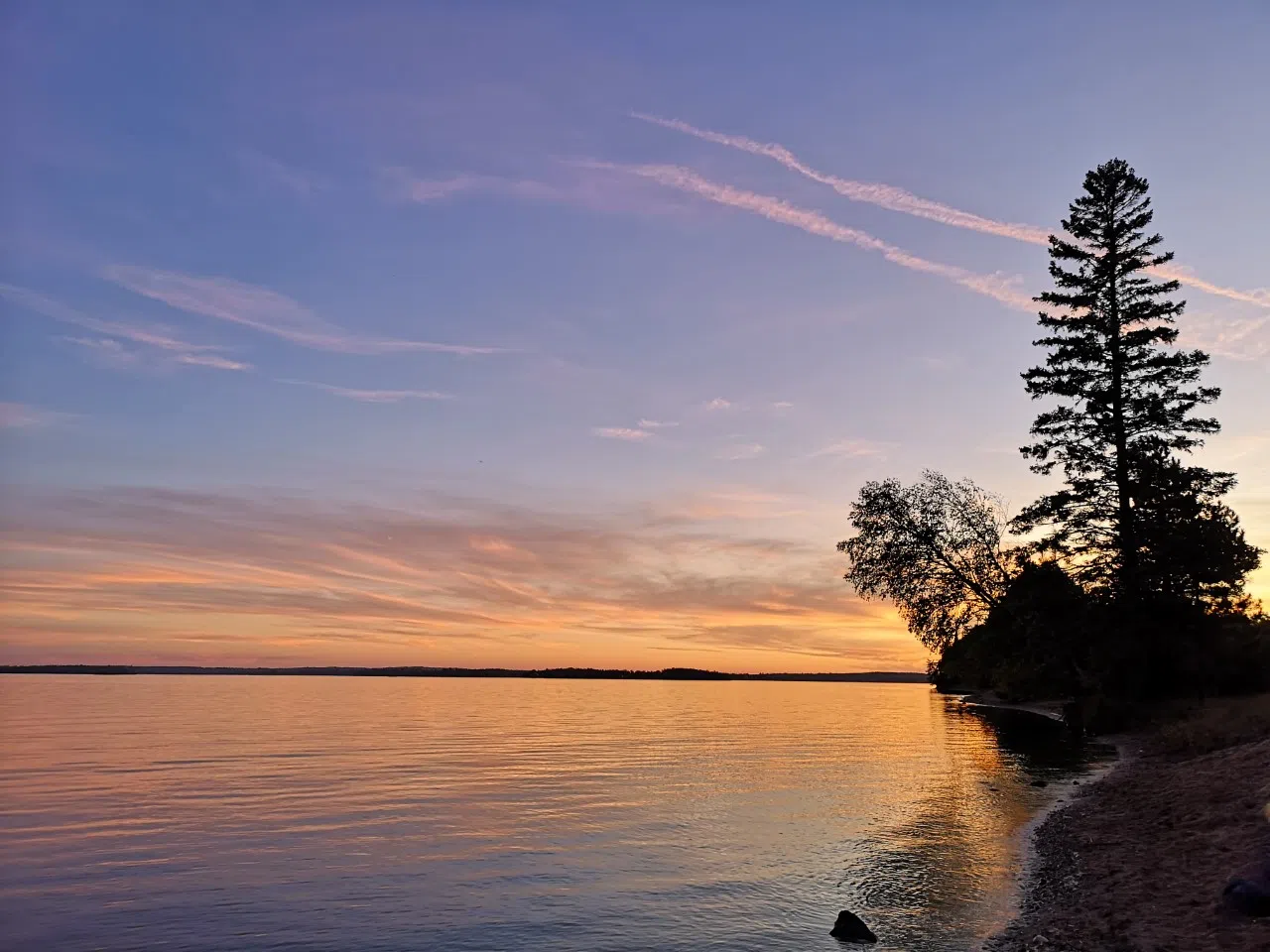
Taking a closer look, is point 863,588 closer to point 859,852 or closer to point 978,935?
point 859,852

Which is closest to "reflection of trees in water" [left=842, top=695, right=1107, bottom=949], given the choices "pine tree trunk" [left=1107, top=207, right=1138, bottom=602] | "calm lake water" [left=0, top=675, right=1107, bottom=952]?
"calm lake water" [left=0, top=675, right=1107, bottom=952]

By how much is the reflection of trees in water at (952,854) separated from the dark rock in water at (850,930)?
510mm

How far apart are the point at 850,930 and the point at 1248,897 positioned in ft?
22.1

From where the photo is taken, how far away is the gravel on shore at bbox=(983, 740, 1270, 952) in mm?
14227

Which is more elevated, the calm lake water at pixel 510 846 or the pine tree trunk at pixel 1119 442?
the pine tree trunk at pixel 1119 442

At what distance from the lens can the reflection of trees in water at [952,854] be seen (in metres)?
17.3

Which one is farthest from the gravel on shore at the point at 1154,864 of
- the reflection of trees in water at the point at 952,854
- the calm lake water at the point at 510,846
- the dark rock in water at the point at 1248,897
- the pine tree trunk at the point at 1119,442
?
the pine tree trunk at the point at 1119,442

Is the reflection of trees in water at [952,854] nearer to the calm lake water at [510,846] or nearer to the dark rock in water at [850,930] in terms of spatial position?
the calm lake water at [510,846]

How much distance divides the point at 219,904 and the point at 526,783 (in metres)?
21.3

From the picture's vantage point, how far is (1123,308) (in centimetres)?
5341

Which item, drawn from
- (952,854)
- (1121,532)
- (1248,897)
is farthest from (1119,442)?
(1248,897)

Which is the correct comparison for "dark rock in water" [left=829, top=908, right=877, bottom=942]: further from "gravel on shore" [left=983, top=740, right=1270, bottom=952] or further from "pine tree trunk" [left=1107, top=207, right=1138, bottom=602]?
"pine tree trunk" [left=1107, top=207, right=1138, bottom=602]

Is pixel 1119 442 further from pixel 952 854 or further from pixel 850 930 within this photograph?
pixel 850 930

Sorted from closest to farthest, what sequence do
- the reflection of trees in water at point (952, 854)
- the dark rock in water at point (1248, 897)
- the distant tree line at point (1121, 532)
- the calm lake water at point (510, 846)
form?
the dark rock in water at point (1248, 897), the reflection of trees in water at point (952, 854), the calm lake water at point (510, 846), the distant tree line at point (1121, 532)
